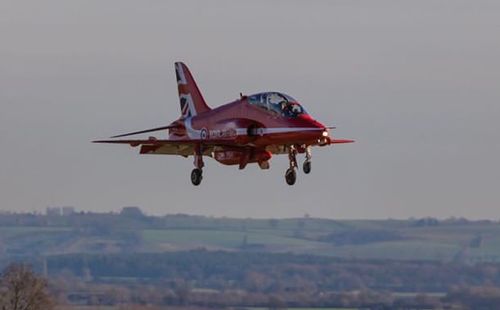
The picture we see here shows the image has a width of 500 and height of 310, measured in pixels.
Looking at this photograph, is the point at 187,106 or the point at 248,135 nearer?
the point at 248,135

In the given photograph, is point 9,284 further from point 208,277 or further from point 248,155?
point 208,277

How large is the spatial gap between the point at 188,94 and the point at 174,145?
21.6ft

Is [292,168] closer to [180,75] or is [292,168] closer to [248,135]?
[248,135]

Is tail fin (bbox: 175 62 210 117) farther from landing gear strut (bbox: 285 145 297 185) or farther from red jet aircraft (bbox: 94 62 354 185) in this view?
landing gear strut (bbox: 285 145 297 185)

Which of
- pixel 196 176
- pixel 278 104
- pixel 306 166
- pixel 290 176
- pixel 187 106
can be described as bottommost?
pixel 290 176

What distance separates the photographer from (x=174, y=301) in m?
143

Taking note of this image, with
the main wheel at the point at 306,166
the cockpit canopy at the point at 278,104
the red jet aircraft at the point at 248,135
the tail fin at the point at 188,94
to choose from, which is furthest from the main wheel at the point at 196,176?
the tail fin at the point at 188,94

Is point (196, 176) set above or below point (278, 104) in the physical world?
below

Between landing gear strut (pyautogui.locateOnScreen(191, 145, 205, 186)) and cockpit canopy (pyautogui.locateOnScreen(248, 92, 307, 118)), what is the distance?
9.90ft

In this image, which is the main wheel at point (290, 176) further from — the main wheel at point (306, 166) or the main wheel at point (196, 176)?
the main wheel at point (196, 176)

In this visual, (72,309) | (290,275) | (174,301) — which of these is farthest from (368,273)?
(72,309)

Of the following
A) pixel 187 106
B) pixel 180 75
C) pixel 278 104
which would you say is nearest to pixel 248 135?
pixel 278 104

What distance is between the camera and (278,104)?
72.3 metres

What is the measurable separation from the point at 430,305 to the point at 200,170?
258 ft
